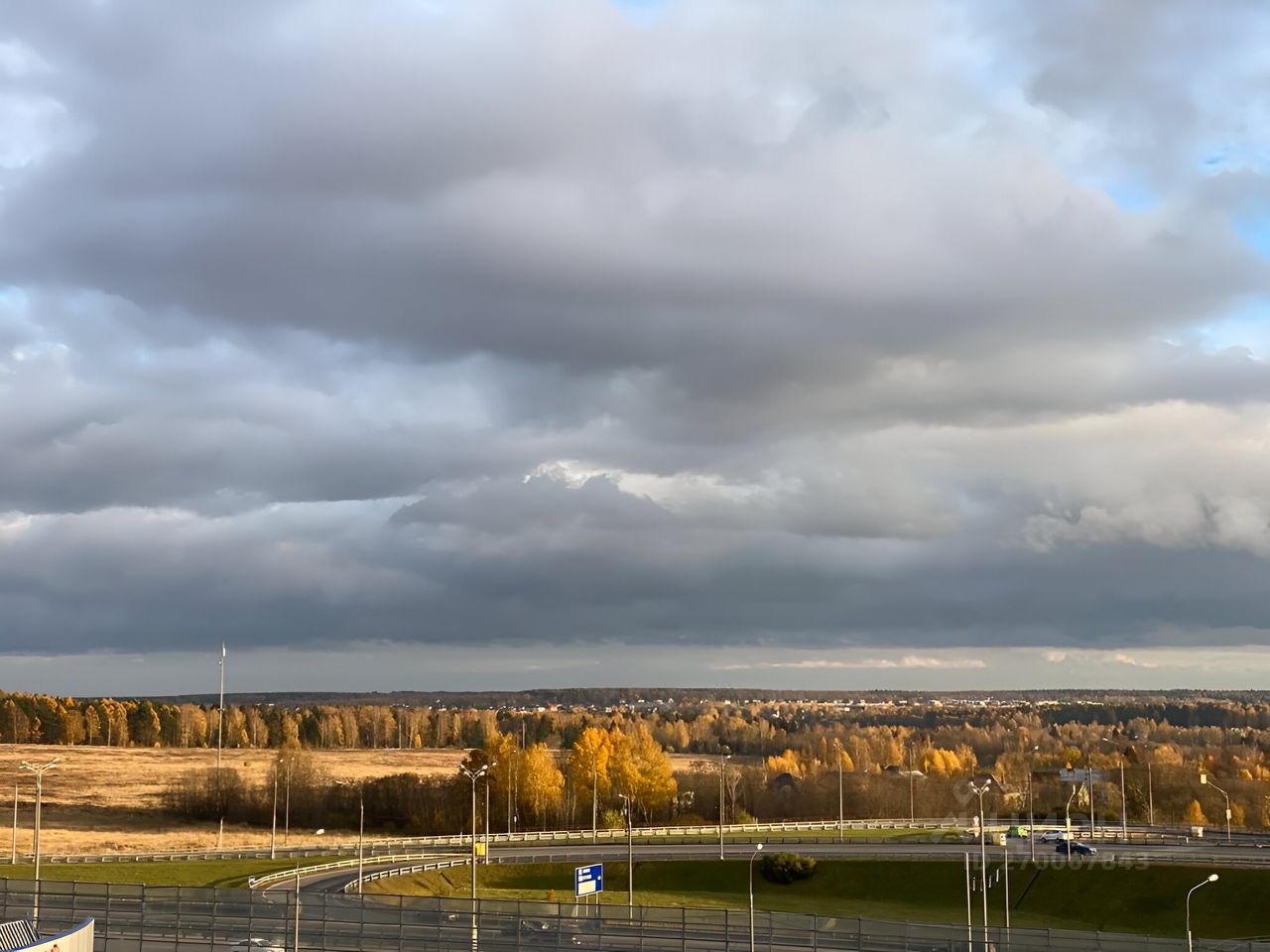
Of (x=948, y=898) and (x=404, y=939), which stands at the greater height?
(x=404, y=939)

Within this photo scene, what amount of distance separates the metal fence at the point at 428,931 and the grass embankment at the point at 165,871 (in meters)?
26.5

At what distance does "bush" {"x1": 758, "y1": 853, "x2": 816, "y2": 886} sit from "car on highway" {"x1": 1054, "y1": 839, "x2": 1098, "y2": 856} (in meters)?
21.0

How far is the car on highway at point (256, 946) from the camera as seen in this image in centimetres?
5506

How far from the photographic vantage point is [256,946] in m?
55.7

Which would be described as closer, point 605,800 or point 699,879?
point 699,879

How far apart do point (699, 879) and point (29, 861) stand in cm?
5047

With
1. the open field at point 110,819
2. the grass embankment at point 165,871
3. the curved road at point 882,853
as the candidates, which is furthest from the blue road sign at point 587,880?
the open field at point 110,819

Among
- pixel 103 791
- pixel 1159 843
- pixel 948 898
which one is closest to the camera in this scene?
pixel 948 898

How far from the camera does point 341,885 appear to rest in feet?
290

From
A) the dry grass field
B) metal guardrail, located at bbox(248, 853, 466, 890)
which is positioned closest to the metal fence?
metal guardrail, located at bbox(248, 853, 466, 890)

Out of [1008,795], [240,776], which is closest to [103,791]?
[240,776]

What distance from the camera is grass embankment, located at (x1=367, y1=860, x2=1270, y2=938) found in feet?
296

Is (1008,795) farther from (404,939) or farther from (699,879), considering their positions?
(404,939)

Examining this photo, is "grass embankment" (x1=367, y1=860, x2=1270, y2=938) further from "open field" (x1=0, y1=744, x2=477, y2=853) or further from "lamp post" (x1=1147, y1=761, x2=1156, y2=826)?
"lamp post" (x1=1147, y1=761, x2=1156, y2=826)
